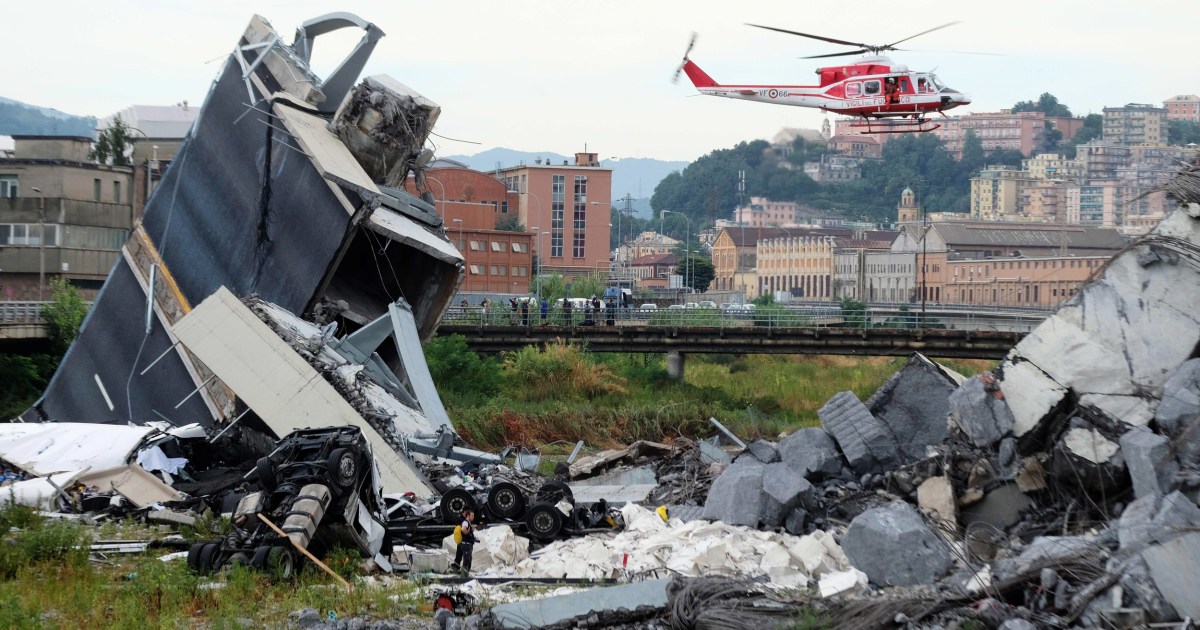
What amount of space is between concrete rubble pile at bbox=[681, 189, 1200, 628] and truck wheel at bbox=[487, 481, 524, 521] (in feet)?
6.27

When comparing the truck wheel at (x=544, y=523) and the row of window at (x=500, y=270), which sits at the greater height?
the row of window at (x=500, y=270)

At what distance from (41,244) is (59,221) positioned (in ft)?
8.17

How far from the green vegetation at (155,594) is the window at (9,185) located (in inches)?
1436

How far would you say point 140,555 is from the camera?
11.0 m

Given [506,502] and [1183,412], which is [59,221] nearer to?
[506,502]

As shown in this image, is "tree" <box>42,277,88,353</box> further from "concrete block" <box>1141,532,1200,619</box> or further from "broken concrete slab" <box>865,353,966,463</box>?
"concrete block" <box>1141,532,1200,619</box>

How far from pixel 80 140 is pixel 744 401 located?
3192 cm

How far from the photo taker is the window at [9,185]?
43.1m

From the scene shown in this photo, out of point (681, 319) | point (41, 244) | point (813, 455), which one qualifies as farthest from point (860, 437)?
point (41, 244)

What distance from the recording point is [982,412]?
1120 centimetres

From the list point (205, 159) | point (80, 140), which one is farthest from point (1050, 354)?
point (80, 140)

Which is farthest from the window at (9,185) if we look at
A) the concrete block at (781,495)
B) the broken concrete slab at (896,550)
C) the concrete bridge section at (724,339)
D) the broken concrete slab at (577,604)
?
the broken concrete slab at (896,550)

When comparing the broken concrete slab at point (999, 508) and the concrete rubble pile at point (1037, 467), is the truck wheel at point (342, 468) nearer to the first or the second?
the concrete rubble pile at point (1037, 467)

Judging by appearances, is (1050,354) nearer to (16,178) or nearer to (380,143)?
(380,143)
